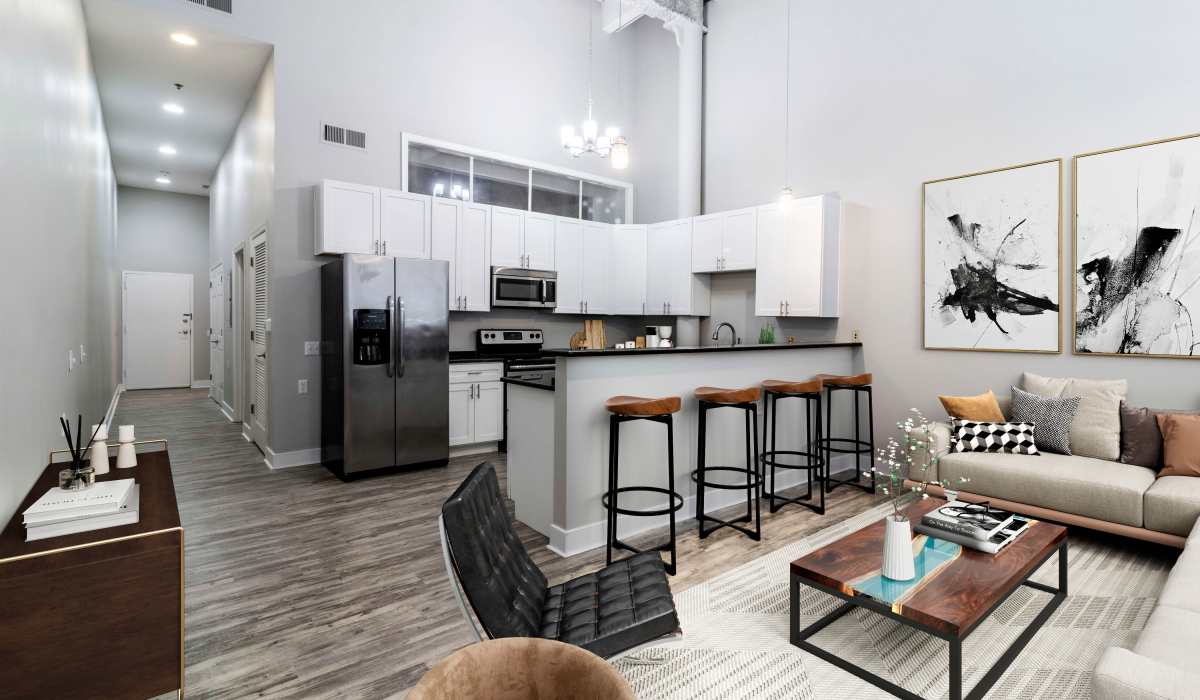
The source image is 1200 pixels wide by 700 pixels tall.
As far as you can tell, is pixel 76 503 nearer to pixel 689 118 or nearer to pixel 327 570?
pixel 327 570

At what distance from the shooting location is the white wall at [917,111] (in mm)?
3803

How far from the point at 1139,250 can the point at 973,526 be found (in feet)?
8.82

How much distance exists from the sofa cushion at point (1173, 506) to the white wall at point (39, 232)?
5.01 m

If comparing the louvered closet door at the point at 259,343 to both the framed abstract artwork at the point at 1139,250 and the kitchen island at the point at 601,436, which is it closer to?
the kitchen island at the point at 601,436

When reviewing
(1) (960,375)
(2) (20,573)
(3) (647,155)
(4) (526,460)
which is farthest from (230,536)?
(3) (647,155)

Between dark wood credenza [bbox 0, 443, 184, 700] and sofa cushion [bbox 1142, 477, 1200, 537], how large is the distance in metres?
4.43

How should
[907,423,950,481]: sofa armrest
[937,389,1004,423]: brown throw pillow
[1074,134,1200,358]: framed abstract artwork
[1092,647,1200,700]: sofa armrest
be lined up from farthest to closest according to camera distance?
1. [937,389,1004,423]: brown throw pillow
2. [907,423,950,481]: sofa armrest
3. [1074,134,1200,358]: framed abstract artwork
4. [1092,647,1200,700]: sofa armrest

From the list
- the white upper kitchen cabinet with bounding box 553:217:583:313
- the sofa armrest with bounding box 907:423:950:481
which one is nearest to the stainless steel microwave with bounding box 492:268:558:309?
the white upper kitchen cabinet with bounding box 553:217:583:313

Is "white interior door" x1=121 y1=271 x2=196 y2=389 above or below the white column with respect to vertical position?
below

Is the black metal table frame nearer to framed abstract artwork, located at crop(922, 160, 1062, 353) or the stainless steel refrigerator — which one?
framed abstract artwork, located at crop(922, 160, 1062, 353)

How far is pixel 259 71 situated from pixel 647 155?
4268mm

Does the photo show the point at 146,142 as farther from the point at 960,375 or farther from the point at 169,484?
the point at 960,375

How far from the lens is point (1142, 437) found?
11.6ft

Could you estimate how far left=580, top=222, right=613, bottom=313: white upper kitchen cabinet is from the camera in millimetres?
6586
